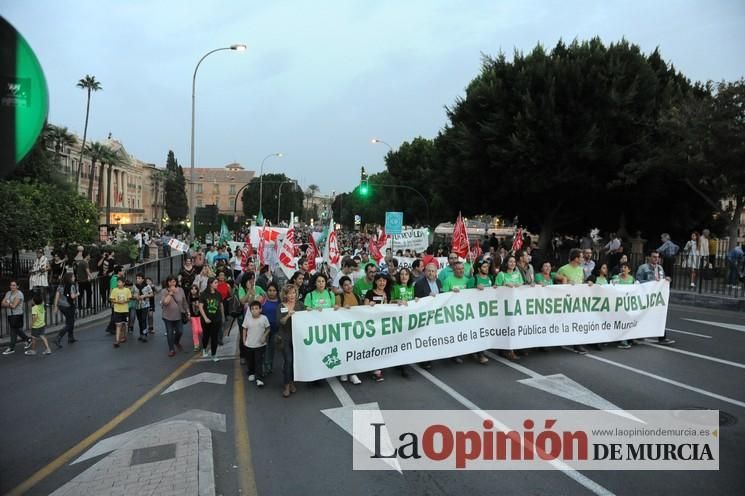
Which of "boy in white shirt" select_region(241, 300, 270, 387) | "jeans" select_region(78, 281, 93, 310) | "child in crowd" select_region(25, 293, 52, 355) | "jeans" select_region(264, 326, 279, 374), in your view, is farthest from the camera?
"jeans" select_region(78, 281, 93, 310)

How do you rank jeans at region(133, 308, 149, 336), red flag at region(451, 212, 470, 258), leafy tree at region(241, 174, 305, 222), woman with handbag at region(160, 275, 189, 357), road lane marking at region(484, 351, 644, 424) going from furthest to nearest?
leafy tree at region(241, 174, 305, 222) < red flag at region(451, 212, 470, 258) < jeans at region(133, 308, 149, 336) < woman with handbag at region(160, 275, 189, 357) < road lane marking at region(484, 351, 644, 424)

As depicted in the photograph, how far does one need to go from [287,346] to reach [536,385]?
3.59m

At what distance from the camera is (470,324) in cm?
948

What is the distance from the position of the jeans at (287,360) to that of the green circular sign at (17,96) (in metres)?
6.01

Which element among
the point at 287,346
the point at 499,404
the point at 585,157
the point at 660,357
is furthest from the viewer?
the point at 585,157

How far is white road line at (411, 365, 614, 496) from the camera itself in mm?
5035

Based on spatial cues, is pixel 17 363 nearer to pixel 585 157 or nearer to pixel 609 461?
pixel 609 461

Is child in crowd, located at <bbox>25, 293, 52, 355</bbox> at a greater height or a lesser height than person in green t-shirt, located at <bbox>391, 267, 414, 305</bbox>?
lesser

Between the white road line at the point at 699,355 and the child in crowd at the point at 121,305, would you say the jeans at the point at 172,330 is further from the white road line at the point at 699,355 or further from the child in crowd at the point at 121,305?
the white road line at the point at 699,355

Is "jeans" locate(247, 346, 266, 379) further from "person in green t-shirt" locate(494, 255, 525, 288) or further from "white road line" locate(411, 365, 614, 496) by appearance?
"person in green t-shirt" locate(494, 255, 525, 288)

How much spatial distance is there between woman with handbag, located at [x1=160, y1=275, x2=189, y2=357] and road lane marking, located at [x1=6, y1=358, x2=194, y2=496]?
86.4 inches

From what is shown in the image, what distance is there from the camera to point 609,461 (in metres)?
5.60

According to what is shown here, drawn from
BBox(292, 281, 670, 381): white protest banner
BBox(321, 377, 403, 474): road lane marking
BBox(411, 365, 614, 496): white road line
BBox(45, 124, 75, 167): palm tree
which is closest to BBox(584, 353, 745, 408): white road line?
BBox(292, 281, 670, 381): white protest banner

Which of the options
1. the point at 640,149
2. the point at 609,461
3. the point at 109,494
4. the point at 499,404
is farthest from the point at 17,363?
the point at 640,149
